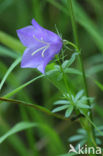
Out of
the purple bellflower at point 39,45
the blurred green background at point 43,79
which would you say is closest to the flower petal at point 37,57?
the purple bellflower at point 39,45

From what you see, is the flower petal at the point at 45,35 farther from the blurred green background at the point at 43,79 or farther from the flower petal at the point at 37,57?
the blurred green background at the point at 43,79

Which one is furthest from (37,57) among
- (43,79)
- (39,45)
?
(43,79)

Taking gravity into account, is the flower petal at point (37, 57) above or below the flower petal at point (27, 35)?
below

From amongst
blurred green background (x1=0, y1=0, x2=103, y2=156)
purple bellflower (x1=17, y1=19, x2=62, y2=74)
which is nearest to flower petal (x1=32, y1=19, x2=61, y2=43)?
purple bellflower (x1=17, y1=19, x2=62, y2=74)

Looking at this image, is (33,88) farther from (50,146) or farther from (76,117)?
(76,117)

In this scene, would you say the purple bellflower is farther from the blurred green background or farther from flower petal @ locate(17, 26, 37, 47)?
the blurred green background

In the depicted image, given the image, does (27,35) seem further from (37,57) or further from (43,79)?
(43,79)

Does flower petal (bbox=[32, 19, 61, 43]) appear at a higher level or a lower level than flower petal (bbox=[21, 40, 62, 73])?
higher

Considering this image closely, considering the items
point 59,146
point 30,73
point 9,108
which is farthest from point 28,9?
point 59,146
